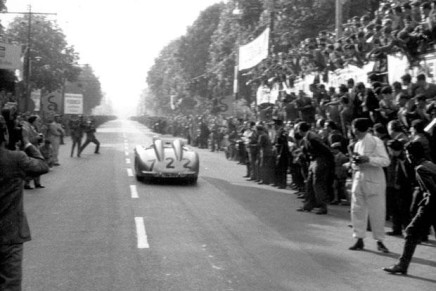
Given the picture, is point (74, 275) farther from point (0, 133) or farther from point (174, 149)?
point (174, 149)

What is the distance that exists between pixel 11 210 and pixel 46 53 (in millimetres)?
49207

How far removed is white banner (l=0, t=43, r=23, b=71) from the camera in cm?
3525

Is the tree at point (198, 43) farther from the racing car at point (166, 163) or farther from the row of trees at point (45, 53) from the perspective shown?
the racing car at point (166, 163)

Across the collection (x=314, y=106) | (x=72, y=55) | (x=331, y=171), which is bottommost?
(x=331, y=171)

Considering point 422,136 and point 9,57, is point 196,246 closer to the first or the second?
point 422,136

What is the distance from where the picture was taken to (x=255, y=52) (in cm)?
2938

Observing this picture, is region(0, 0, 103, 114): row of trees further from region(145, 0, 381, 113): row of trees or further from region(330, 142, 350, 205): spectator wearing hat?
region(330, 142, 350, 205): spectator wearing hat

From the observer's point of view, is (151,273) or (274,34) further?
(274,34)

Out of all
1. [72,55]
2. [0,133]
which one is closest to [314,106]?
[0,133]

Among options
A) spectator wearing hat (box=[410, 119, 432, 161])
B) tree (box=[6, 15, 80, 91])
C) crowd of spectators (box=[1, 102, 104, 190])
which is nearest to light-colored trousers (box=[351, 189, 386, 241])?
spectator wearing hat (box=[410, 119, 432, 161])

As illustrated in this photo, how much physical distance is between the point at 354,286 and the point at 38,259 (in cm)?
375

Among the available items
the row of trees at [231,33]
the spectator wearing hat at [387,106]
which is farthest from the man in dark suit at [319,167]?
the row of trees at [231,33]

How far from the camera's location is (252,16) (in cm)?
Result: 4669

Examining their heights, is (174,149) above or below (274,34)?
below
